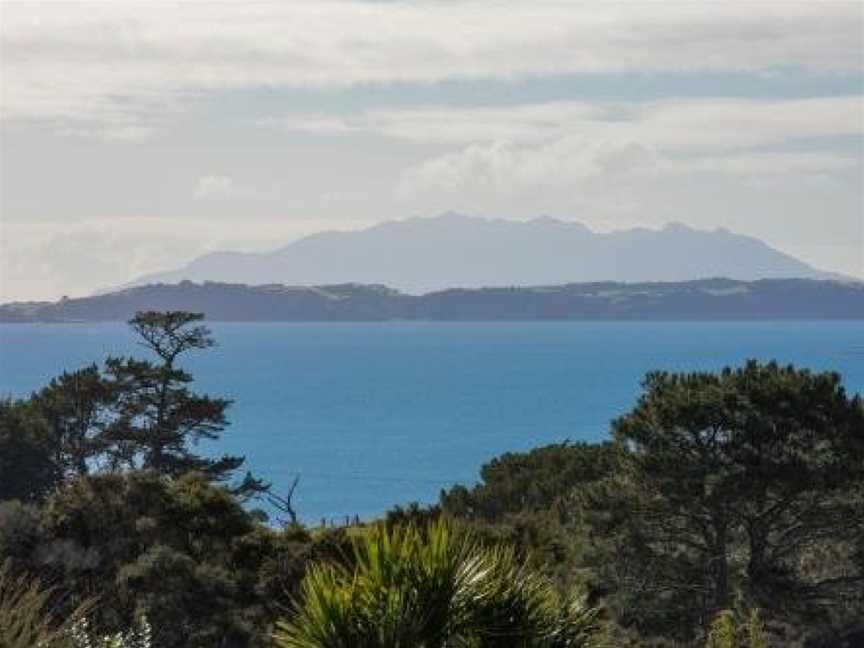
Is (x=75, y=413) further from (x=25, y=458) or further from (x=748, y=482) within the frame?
(x=748, y=482)

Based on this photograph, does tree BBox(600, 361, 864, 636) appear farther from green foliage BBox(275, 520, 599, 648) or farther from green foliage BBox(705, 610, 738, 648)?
green foliage BBox(275, 520, 599, 648)

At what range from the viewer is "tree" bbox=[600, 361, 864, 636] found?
103ft

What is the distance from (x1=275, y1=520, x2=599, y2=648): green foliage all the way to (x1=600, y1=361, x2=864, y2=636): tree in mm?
22554

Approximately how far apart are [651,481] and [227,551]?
9247mm

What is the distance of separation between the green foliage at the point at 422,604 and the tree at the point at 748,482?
2255 centimetres

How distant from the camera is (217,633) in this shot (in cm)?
2675

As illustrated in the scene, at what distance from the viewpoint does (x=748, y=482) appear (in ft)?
103

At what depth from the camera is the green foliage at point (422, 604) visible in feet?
29.0

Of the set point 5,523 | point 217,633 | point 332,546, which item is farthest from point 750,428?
point 5,523

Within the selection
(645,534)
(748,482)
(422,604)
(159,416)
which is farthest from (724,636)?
(159,416)

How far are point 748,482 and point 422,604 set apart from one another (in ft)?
76.8

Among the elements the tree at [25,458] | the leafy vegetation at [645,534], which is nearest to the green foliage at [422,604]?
the leafy vegetation at [645,534]

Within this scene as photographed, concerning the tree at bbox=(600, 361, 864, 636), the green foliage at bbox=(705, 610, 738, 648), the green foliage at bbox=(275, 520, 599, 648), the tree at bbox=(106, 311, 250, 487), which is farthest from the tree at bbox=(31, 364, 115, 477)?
the green foliage at bbox=(275, 520, 599, 648)

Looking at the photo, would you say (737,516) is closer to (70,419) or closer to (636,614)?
(636,614)
